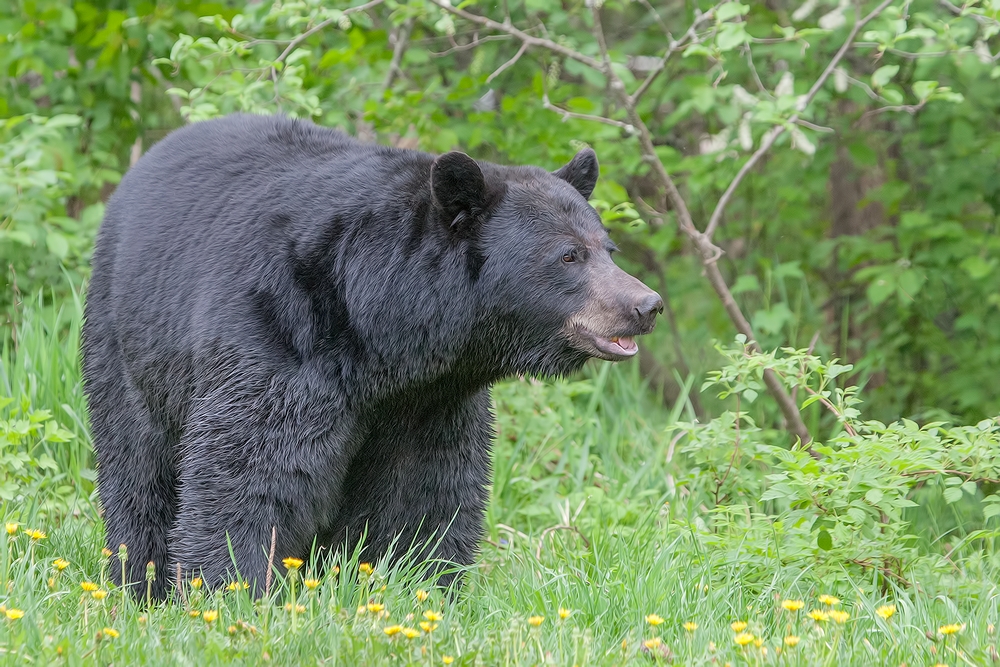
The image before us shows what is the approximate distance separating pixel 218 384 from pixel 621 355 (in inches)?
49.8

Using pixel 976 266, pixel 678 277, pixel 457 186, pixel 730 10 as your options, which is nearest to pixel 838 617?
pixel 457 186

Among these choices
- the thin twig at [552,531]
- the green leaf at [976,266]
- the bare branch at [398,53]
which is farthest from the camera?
the bare branch at [398,53]

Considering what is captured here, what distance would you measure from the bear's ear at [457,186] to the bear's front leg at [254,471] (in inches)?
28.0

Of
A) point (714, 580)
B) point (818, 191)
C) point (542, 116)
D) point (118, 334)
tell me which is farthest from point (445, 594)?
point (818, 191)

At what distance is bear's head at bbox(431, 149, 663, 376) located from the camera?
365 cm

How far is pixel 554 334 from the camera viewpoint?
3736mm

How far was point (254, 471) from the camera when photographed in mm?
3545

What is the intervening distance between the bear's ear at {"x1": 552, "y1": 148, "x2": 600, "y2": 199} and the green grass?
1.24 meters

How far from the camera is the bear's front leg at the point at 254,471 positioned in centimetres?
354

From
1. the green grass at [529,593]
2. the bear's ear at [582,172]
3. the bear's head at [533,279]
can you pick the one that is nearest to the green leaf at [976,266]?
the green grass at [529,593]

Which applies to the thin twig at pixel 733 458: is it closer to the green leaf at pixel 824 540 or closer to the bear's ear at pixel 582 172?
the green leaf at pixel 824 540

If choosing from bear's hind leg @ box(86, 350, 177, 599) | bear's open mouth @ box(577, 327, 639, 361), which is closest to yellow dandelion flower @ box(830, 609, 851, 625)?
bear's open mouth @ box(577, 327, 639, 361)

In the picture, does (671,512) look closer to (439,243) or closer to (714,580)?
(714,580)

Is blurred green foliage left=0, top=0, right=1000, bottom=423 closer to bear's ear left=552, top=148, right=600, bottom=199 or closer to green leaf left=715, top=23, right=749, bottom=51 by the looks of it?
green leaf left=715, top=23, right=749, bottom=51
